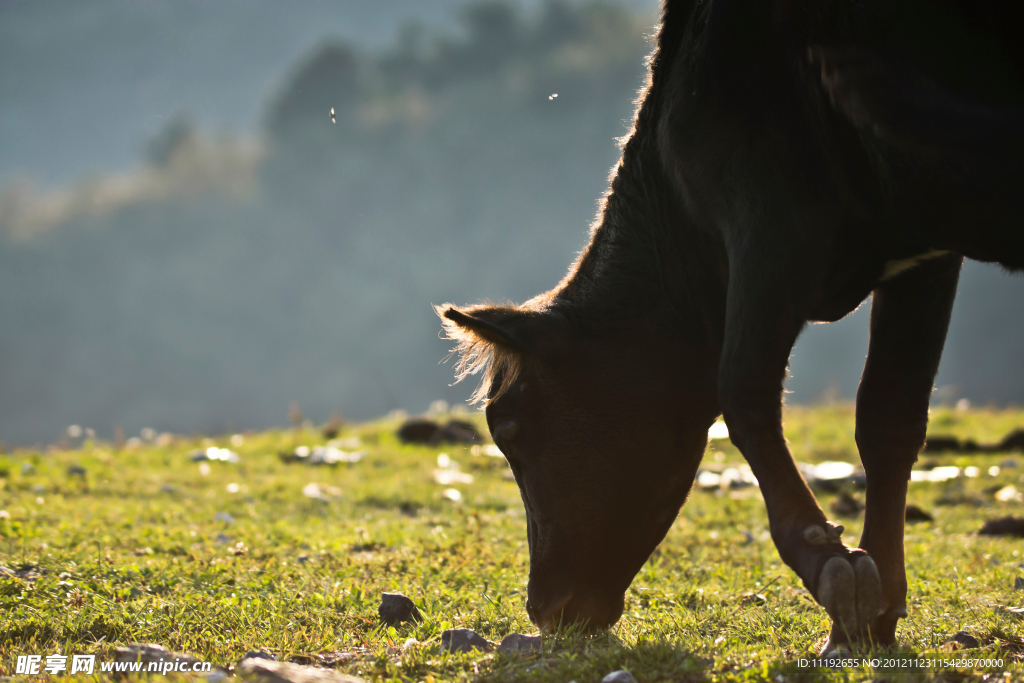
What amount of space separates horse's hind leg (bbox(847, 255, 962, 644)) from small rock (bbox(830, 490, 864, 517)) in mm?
4561

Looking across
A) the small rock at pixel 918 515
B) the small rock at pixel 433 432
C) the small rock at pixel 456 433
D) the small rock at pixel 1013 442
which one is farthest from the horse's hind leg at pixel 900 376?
the small rock at pixel 1013 442

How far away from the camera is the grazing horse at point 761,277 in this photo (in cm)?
264

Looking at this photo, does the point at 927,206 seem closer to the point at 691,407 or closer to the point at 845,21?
the point at 845,21

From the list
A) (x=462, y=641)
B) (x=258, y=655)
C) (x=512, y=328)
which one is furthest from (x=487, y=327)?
(x=258, y=655)

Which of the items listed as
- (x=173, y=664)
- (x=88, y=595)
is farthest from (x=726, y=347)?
(x=88, y=595)

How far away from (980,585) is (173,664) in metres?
4.39

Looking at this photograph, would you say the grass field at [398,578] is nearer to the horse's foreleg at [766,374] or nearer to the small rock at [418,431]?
the horse's foreleg at [766,374]

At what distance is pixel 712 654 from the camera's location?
288 cm

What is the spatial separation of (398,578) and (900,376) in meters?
3.07

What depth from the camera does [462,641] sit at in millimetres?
3174

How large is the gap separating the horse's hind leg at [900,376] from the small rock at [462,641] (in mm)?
1768

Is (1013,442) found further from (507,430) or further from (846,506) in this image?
(507,430)

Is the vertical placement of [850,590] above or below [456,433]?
below

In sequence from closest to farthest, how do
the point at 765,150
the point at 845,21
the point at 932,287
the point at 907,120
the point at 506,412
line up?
1. the point at 907,120
2. the point at 845,21
3. the point at 765,150
4. the point at 932,287
5. the point at 506,412
